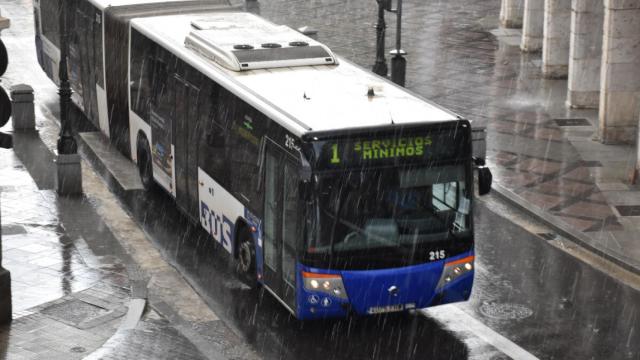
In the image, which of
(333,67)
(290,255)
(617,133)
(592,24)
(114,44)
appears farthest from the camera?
(592,24)

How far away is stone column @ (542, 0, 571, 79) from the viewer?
30125mm

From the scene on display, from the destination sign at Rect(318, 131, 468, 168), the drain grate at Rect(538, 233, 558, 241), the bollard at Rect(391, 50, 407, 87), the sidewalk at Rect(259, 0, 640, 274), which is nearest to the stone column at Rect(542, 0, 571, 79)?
the sidewalk at Rect(259, 0, 640, 274)

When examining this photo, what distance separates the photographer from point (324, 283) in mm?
14812

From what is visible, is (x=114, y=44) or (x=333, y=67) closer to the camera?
(x=333, y=67)

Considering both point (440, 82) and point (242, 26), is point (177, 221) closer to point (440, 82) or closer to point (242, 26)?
point (242, 26)

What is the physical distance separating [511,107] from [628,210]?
7.43 metres

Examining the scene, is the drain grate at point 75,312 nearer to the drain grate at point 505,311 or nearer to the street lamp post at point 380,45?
the drain grate at point 505,311

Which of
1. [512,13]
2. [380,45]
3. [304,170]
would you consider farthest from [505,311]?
[512,13]

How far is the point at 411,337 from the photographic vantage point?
15.6 m

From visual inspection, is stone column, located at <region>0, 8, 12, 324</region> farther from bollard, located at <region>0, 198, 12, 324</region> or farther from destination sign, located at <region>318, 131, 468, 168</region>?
destination sign, located at <region>318, 131, 468, 168</region>

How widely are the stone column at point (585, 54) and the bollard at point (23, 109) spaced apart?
479 inches

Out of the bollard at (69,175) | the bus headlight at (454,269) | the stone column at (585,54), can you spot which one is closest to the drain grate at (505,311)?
the bus headlight at (454,269)

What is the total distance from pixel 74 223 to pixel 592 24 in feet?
44.4

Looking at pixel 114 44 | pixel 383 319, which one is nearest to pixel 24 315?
pixel 383 319
